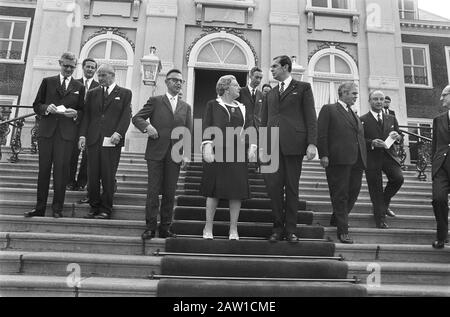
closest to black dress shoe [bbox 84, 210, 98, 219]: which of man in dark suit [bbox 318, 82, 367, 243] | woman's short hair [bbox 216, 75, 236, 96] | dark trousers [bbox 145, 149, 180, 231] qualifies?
dark trousers [bbox 145, 149, 180, 231]

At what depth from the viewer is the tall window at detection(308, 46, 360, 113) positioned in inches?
475

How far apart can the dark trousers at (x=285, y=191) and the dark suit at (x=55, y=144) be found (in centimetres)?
255

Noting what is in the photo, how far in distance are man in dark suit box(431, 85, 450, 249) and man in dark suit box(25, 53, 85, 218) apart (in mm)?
4516

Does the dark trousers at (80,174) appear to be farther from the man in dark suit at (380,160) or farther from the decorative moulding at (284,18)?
the decorative moulding at (284,18)

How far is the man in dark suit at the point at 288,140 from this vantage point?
13.9 ft

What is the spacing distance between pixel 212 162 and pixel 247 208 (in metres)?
1.39

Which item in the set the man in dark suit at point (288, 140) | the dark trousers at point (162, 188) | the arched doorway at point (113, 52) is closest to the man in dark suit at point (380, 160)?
the man in dark suit at point (288, 140)

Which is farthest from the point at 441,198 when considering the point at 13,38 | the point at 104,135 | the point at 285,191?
the point at 13,38

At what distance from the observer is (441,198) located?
14.3 ft

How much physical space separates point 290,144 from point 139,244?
6.65ft

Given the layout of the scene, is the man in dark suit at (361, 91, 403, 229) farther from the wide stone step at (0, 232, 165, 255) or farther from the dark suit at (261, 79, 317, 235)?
the wide stone step at (0, 232, 165, 255)

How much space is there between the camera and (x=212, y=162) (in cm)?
422
